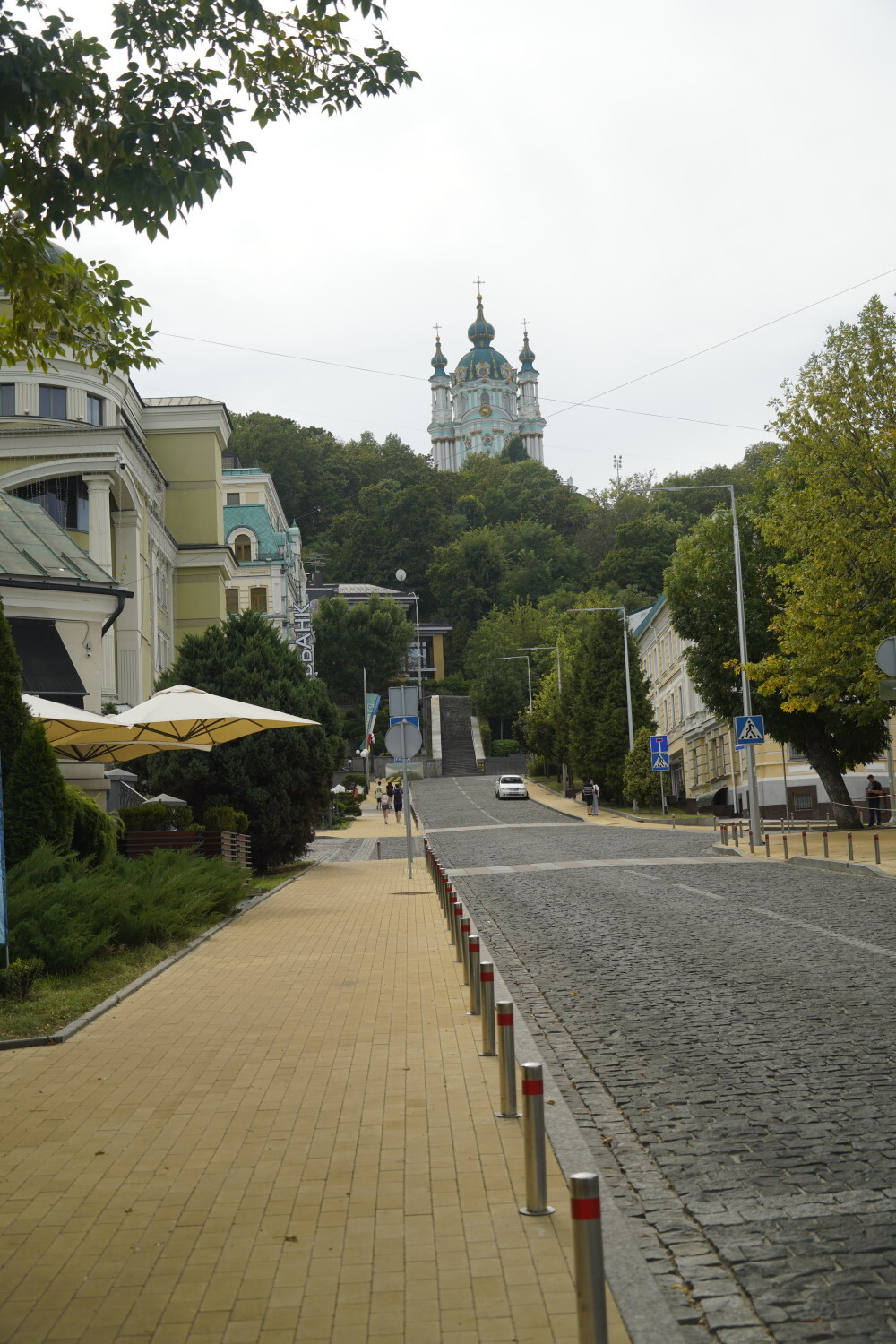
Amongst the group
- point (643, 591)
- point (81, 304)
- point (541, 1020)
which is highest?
point (643, 591)

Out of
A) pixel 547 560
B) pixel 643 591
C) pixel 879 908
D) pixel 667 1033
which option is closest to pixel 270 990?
pixel 667 1033

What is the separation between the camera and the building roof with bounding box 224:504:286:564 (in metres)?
84.6

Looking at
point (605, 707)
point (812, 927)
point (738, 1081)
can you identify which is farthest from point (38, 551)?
point (605, 707)

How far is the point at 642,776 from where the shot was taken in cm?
5284

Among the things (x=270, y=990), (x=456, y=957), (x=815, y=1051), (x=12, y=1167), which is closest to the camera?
(x=12, y=1167)

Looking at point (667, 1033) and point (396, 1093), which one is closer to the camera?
point (396, 1093)

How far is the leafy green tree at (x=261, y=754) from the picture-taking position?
24.5 metres

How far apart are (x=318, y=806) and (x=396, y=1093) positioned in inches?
753

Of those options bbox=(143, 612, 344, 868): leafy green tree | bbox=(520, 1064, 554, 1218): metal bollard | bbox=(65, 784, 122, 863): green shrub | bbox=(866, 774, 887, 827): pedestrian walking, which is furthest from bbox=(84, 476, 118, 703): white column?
bbox=(520, 1064, 554, 1218): metal bollard

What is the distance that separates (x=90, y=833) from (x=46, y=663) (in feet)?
38.4

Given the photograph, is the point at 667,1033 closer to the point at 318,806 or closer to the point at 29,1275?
the point at 29,1275

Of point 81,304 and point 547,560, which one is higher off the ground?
point 547,560

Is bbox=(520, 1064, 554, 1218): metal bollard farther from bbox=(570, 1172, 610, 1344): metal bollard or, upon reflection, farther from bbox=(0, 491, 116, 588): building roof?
bbox=(0, 491, 116, 588): building roof

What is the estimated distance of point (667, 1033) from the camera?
869 cm
